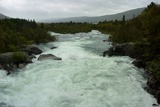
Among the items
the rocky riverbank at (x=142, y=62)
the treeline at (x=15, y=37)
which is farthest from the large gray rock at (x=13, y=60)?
the rocky riverbank at (x=142, y=62)

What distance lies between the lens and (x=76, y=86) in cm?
1958

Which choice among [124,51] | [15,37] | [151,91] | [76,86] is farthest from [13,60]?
[151,91]

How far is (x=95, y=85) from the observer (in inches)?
777

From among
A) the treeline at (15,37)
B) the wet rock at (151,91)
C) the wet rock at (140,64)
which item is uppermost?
the treeline at (15,37)

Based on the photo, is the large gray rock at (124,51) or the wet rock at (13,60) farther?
the large gray rock at (124,51)

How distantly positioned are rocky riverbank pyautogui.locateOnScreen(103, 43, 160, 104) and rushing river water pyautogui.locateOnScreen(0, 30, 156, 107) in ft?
2.01

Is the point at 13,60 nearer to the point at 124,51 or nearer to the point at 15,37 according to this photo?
the point at 15,37

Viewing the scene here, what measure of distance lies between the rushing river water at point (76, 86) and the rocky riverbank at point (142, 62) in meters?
0.61

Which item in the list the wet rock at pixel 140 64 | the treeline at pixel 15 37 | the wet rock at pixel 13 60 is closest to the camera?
the wet rock at pixel 140 64

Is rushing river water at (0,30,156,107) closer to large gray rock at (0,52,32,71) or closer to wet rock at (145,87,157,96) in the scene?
wet rock at (145,87,157,96)

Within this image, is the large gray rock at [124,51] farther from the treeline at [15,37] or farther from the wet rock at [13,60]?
the treeline at [15,37]

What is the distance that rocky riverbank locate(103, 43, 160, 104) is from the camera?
18753 millimetres

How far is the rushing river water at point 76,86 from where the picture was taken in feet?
54.9

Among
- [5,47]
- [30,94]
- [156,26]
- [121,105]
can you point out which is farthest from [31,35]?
[121,105]
